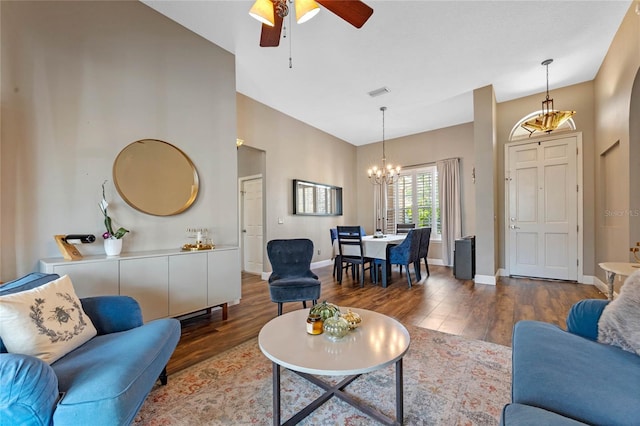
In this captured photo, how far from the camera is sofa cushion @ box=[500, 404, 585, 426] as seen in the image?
0.80 m

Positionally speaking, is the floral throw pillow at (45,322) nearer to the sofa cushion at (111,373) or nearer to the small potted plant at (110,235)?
the sofa cushion at (111,373)

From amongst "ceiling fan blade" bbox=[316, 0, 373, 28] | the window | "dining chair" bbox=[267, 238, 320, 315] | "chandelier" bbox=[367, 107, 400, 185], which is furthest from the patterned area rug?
the window

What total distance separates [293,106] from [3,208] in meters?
4.01

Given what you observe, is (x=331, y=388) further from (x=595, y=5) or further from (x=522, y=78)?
(x=522, y=78)

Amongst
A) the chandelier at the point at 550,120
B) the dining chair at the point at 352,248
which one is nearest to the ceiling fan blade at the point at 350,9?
the dining chair at the point at 352,248

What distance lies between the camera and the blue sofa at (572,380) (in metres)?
0.89

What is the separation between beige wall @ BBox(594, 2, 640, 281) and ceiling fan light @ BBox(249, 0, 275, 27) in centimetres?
341

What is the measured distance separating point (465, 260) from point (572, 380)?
3942 millimetres

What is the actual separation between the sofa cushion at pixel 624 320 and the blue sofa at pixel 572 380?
0.04 meters

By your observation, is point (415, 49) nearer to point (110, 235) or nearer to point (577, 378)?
point (577, 378)

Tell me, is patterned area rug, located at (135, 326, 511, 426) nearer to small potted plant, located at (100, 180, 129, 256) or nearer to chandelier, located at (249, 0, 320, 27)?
small potted plant, located at (100, 180, 129, 256)

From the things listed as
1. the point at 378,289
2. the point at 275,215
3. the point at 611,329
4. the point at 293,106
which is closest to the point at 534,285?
the point at 378,289

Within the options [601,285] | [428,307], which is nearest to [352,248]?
[428,307]

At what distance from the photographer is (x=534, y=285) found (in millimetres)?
4188
